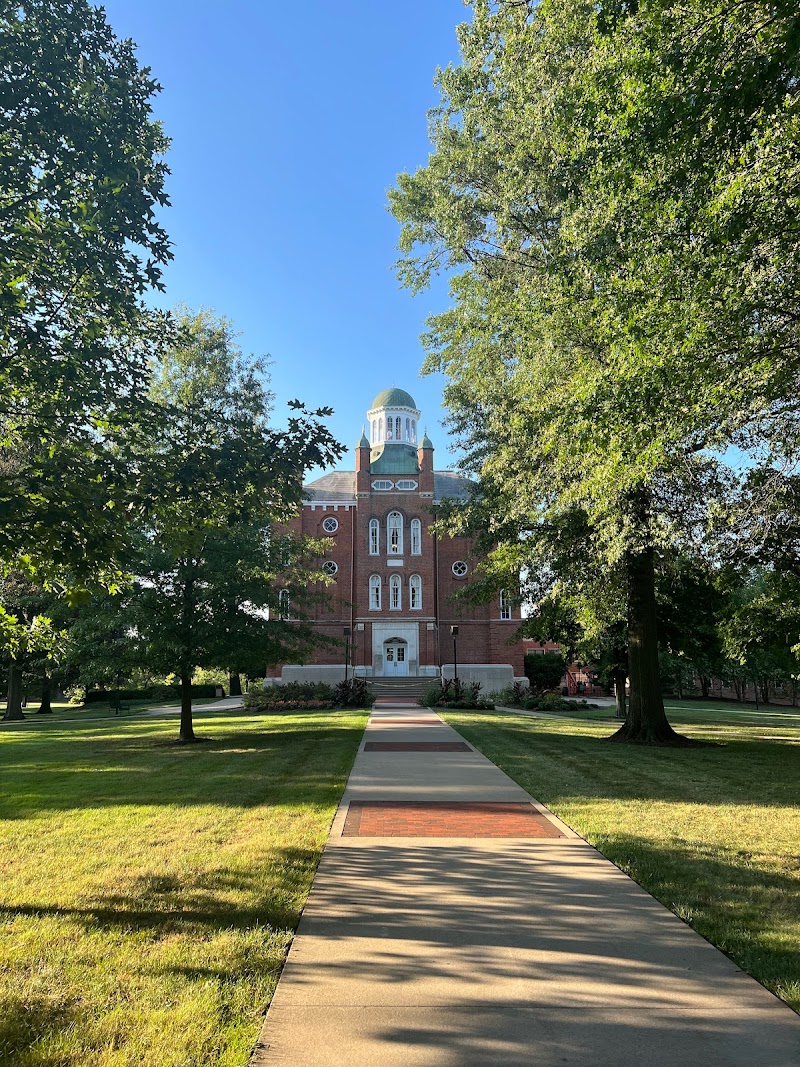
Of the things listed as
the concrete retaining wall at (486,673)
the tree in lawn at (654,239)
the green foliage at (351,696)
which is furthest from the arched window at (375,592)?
the tree in lawn at (654,239)

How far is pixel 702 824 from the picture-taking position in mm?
7691

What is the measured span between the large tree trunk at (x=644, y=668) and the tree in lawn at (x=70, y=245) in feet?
44.6

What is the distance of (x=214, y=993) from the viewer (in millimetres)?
3576

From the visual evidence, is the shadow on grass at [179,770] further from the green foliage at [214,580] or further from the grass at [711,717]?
the grass at [711,717]

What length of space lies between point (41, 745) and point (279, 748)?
7.39 m

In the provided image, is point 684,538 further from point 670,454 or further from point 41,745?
point 41,745

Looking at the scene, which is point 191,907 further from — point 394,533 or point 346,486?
point 346,486

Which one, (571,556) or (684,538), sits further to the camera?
(571,556)

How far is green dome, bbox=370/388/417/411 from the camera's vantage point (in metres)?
57.5

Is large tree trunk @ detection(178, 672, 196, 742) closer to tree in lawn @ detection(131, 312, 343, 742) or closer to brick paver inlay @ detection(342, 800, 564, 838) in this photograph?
tree in lawn @ detection(131, 312, 343, 742)

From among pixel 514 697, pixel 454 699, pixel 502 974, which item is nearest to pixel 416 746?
pixel 502 974

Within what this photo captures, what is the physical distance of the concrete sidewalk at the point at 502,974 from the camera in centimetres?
312

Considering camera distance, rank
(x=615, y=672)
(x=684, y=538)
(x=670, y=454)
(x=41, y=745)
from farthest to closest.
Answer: (x=615, y=672), (x=41, y=745), (x=684, y=538), (x=670, y=454)

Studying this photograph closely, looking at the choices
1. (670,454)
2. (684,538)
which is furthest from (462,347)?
(670,454)
